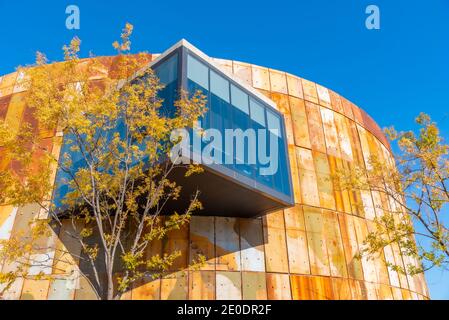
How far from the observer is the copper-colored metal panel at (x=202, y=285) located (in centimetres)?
1748

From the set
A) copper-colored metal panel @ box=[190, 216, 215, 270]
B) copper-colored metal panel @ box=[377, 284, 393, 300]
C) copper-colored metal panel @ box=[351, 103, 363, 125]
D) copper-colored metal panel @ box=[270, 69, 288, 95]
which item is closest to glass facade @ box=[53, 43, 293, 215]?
copper-colored metal panel @ box=[190, 216, 215, 270]

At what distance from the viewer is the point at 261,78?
83.1 ft

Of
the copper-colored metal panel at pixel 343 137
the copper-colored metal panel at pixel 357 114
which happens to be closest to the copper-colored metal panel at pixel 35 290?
the copper-colored metal panel at pixel 343 137

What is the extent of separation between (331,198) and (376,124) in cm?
1301

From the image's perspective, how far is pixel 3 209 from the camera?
63.9 feet

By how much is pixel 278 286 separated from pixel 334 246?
4.81 m

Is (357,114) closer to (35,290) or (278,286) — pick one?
(278,286)

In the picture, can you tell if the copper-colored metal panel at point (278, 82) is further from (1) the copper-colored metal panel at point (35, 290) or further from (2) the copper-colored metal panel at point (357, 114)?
(1) the copper-colored metal panel at point (35, 290)

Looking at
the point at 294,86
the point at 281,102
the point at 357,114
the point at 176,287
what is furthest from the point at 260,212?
the point at 357,114

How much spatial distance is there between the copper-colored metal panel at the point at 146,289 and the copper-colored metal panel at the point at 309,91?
16.7 metres

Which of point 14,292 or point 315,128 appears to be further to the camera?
point 315,128

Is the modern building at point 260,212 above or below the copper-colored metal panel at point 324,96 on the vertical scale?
below

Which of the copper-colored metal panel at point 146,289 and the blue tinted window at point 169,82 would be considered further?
the copper-colored metal panel at point 146,289

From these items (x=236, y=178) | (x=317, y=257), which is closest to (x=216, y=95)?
(x=236, y=178)
